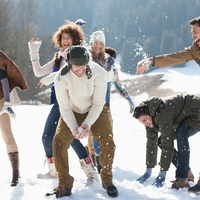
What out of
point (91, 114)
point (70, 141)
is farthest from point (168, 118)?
point (70, 141)

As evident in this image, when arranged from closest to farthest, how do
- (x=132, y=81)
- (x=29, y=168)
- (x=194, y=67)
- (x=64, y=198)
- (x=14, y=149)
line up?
1. (x=64, y=198)
2. (x=14, y=149)
3. (x=29, y=168)
4. (x=132, y=81)
5. (x=194, y=67)

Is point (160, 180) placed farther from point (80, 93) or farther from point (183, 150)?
point (80, 93)

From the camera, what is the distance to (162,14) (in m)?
64.2

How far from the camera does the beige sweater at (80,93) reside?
356 cm

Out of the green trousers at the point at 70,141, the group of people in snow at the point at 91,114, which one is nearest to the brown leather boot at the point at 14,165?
the group of people in snow at the point at 91,114

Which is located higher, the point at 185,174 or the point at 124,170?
the point at 185,174

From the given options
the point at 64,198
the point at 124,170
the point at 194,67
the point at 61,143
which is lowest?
the point at 194,67

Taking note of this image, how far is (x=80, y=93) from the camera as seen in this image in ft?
11.9

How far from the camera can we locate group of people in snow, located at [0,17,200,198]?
11.7ft

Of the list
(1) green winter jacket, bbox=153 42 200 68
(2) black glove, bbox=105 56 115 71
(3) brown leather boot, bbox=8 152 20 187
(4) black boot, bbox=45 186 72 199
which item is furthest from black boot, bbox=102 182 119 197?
(2) black glove, bbox=105 56 115 71

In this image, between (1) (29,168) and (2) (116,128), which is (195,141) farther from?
(1) (29,168)

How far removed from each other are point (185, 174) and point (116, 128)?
4.96 m

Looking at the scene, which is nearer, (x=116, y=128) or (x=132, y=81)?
(x=116, y=128)

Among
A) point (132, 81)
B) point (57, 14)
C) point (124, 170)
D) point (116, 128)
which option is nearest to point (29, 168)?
point (124, 170)
